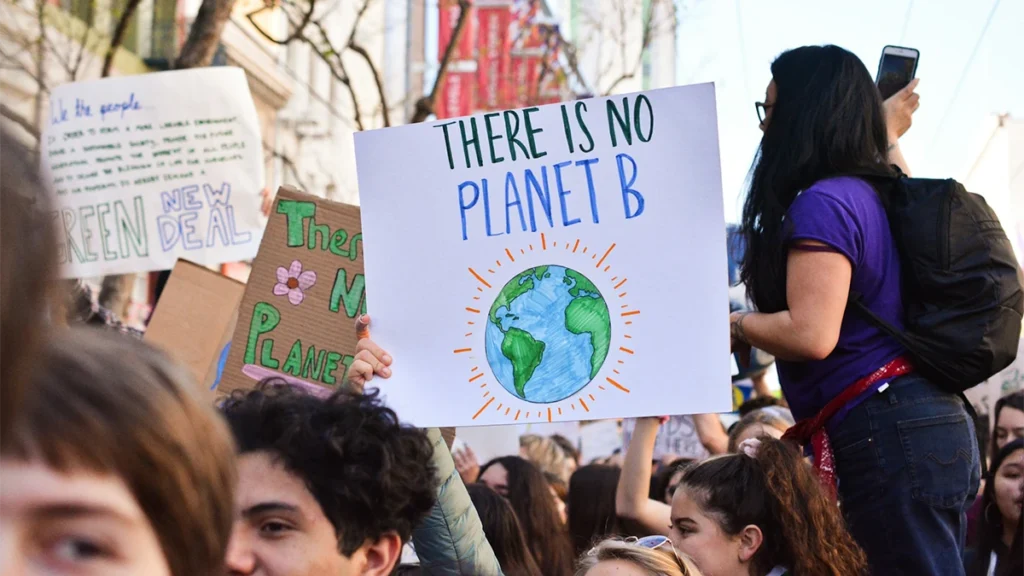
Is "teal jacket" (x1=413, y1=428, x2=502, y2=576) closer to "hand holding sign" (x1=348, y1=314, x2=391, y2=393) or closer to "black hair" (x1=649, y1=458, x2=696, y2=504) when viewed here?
"hand holding sign" (x1=348, y1=314, x2=391, y2=393)

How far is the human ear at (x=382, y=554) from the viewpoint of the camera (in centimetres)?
215

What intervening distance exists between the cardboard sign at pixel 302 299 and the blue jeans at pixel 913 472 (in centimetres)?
137

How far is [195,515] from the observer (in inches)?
32.2

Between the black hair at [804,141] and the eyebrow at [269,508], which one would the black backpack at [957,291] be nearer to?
the black hair at [804,141]

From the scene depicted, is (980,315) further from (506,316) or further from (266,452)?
(266,452)

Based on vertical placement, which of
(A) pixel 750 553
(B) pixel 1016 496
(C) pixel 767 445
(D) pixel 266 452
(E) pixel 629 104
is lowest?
(B) pixel 1016 496

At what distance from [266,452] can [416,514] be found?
1.02 feet

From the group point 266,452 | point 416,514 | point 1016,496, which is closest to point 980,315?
point 416,514

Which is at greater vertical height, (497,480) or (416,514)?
(416,514)

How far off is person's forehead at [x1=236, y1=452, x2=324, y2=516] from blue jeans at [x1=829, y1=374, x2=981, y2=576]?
1.22 metres

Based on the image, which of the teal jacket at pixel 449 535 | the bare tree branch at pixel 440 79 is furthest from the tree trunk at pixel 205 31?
the teal jacket at pixel 449 535

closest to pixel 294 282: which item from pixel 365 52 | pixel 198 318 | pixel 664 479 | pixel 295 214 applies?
pixel 295 214

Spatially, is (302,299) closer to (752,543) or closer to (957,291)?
(752,543)

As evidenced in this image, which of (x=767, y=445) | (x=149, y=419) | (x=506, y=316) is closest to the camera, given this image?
(x=149, y=419)
